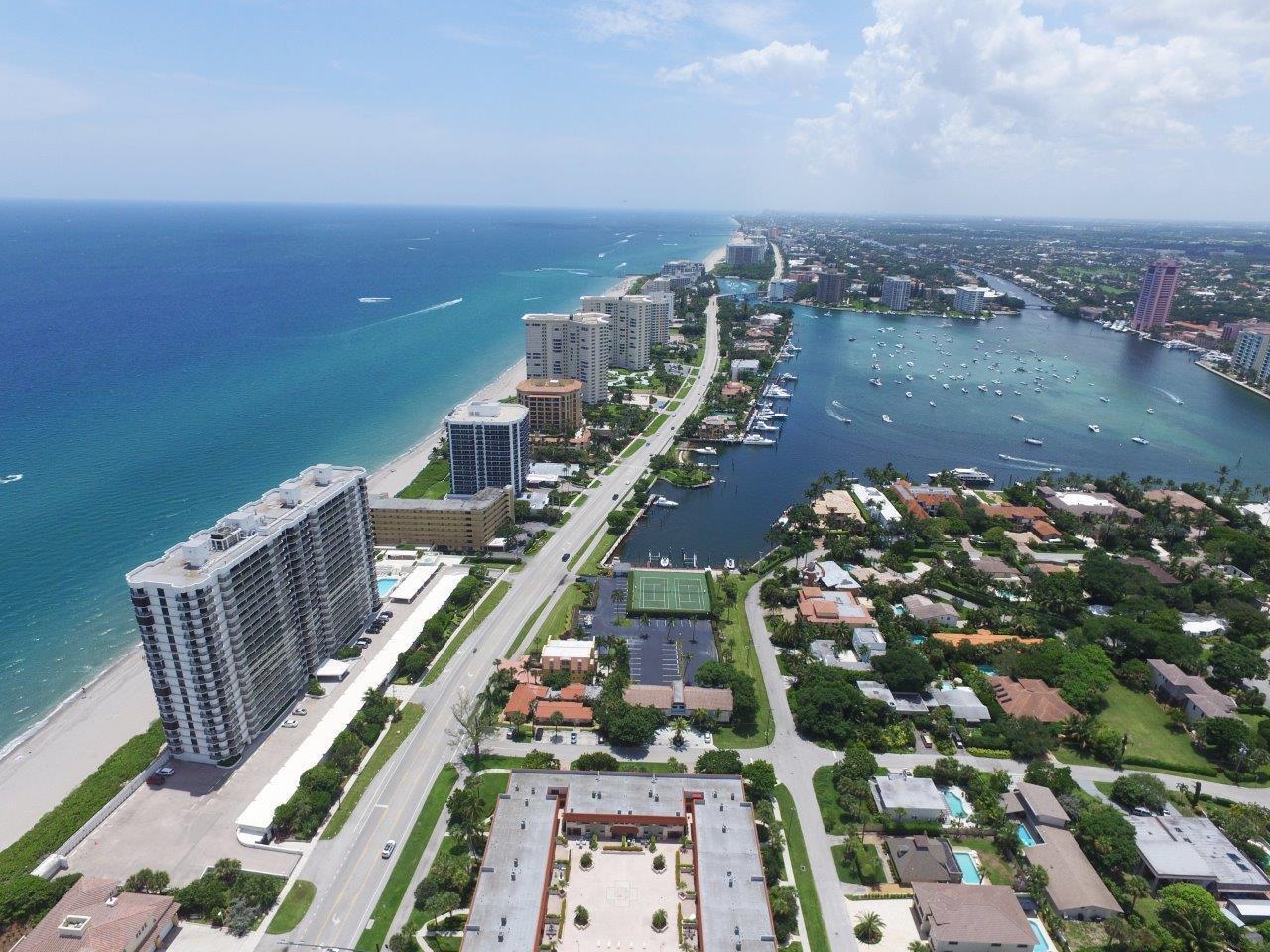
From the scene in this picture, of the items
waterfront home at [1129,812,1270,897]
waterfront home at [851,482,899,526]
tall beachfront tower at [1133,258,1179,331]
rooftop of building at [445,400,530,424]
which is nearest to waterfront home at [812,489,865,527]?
waterfront home at [851,482,899,526]

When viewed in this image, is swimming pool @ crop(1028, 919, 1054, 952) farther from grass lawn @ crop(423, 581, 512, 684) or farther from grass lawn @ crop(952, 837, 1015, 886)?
grass lawn @ crop(423, 581, 512, 684)

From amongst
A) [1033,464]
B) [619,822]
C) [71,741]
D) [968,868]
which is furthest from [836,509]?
[71,741]

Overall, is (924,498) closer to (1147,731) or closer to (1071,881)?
(1147,731)

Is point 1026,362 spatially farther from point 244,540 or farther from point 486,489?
point 244,540

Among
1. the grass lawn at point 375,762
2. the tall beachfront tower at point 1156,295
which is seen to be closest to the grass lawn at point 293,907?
the grass lawn at point 375,762

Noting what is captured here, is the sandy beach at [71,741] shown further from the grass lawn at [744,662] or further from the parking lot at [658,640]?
the grass lawn at [744,662]
